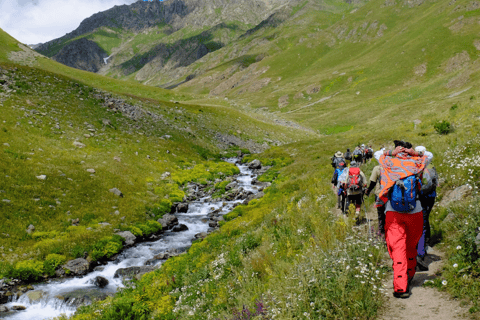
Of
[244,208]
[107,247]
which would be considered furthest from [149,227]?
[244,208]

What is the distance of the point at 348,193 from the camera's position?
10117mm

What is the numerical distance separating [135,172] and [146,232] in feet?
27.5

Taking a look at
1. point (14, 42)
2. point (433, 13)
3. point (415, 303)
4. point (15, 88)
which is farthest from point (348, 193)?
point (433, 13)

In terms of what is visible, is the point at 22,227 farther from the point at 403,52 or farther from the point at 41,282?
the point at 403,52

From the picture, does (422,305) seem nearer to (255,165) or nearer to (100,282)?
(100,282)

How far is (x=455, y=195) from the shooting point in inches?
349

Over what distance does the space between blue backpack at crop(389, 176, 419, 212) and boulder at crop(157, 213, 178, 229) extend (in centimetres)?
1550

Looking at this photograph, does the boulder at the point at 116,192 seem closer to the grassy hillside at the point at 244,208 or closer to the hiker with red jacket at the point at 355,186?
the grassy hillside at the point at 244,208

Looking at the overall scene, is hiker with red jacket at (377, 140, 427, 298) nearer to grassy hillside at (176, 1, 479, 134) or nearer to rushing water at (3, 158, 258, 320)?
rushing water at (3, 158, 258, 320)

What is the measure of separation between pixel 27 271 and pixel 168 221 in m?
8.09

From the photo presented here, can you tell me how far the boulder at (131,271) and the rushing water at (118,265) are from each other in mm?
263

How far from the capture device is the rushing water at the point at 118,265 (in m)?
10.3

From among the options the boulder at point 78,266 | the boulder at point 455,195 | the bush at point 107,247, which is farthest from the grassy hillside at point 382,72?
the boulder at point 78,266

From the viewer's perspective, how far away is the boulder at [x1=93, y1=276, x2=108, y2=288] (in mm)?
11992
